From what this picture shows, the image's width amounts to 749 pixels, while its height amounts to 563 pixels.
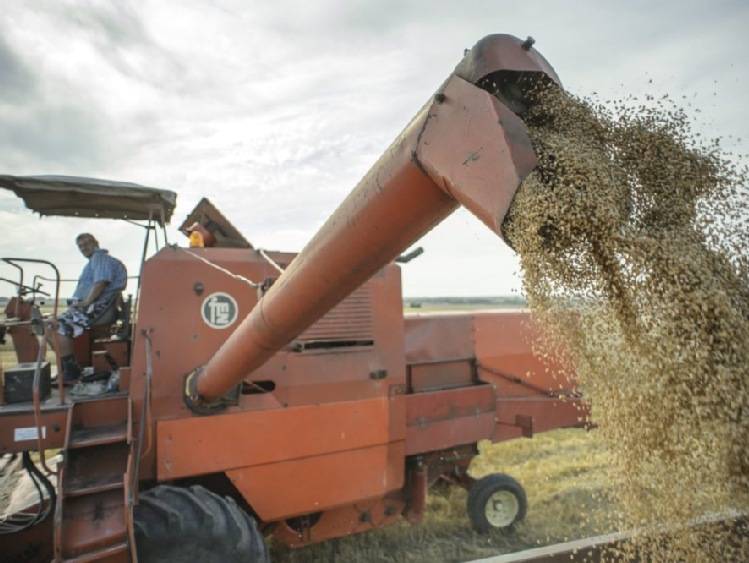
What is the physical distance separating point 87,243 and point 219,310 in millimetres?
1975

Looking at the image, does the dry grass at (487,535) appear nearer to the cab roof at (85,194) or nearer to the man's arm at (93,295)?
the man's arm at (93,295)

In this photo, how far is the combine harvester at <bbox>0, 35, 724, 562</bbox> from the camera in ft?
5.12

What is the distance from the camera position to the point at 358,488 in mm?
3762

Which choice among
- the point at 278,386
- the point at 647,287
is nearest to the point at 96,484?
the point at 278,386

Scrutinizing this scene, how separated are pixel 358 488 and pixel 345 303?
4.75ft

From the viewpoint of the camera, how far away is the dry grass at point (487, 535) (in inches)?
172

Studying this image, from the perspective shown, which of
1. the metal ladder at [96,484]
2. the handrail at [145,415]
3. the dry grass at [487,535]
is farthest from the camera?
the dry grass at [487,535]

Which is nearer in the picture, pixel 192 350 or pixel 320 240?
pixel 320 240

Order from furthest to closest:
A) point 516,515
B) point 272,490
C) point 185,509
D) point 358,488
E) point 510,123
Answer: point 516,515
point 358,488
point 272,490
point 185,509
point 510,123

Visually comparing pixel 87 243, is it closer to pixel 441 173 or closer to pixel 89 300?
pixel 89 300

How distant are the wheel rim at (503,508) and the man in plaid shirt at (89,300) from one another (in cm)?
400

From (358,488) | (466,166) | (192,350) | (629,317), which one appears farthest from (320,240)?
(358,488)

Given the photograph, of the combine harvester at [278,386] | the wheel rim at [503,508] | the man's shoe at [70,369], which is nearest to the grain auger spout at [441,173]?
the combine harvester at [278,386]

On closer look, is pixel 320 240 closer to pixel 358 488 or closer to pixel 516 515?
pixel 358 488
